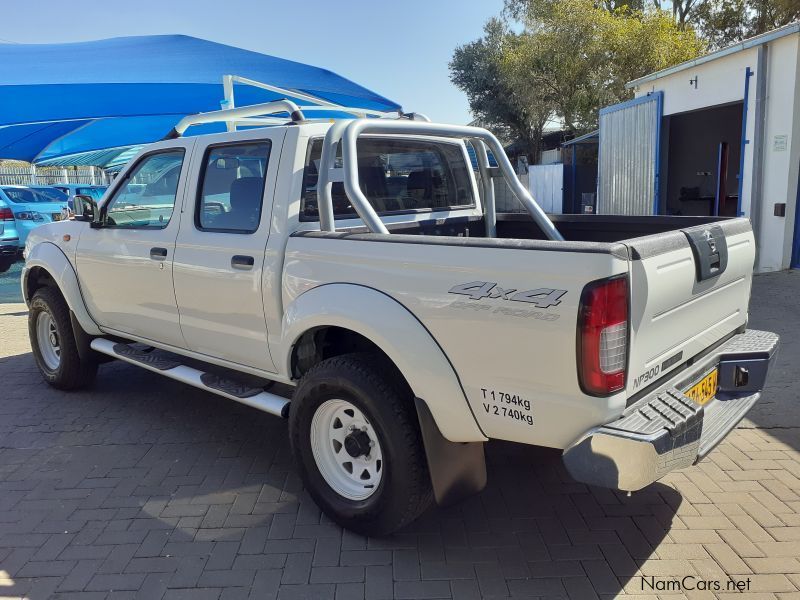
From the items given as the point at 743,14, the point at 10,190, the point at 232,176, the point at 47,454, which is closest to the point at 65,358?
the point at 47,454

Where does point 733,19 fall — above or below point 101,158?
above

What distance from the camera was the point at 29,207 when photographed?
43.7ft

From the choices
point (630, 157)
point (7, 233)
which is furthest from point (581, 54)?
point (7, 233)

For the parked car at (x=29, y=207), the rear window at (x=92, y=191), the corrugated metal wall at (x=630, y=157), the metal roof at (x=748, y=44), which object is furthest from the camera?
the rear window at (x=92, y=191)

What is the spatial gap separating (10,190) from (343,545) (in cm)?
1390

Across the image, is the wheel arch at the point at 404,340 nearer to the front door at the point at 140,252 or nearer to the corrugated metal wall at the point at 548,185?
→ the front door at the point at 140,252

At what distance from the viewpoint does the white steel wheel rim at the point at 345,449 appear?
120 inches

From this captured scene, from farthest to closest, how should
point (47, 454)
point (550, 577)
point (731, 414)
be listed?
point (47, 454), point (731, 414), point (550, 577)

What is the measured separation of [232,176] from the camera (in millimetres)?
3828

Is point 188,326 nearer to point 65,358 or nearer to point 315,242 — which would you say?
point 315,242

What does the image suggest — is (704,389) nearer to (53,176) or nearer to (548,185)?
(548,185)

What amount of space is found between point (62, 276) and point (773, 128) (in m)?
8.81

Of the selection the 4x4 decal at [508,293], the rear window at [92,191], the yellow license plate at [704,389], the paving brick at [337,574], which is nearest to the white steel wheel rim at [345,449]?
the paving brick at [337,574]

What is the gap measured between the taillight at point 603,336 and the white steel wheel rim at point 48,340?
4727 mm
